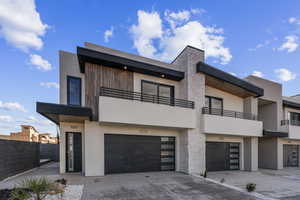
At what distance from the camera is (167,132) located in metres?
9.94

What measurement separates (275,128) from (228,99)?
224 inches

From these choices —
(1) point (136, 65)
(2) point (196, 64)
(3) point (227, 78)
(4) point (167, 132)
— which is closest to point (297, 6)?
(3) point (227, 78)

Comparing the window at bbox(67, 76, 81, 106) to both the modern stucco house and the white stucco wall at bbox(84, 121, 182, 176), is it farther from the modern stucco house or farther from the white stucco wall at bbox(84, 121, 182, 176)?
the white stucco wall at bbox(84, 121, 182, 176)

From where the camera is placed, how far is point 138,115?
8133 mm

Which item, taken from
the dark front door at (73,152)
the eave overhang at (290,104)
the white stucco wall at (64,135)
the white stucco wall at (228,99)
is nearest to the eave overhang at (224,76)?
the white stucco wall at (228,99)

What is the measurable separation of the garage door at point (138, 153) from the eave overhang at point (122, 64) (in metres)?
3.85

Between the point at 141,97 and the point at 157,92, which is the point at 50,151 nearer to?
the point at 141,97

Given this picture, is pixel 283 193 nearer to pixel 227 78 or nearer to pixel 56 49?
pixel 227 78

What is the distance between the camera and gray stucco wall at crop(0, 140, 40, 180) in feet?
23.1

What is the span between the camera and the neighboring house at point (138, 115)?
8.04 m

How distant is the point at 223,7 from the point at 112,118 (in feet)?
30.6

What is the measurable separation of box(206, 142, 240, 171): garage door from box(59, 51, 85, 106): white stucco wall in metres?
8.96

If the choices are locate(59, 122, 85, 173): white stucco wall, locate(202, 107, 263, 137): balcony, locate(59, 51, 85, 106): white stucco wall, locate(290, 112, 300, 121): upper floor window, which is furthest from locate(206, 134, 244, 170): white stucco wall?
locate(59, 51, 85, 106): white stucco wall

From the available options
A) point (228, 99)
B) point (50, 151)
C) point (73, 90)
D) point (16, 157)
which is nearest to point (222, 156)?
point (228, 99)
